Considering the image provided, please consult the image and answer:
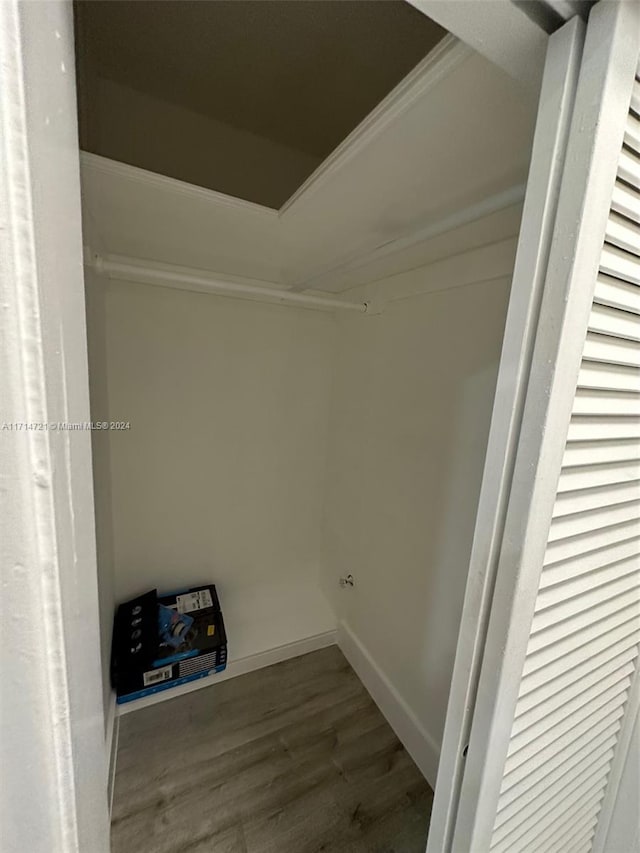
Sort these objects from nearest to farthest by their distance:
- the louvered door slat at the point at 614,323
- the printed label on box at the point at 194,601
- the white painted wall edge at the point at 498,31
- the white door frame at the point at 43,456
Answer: the white door frame at the point at 43,456 → the white painted wall edge at the point at 498,31 → the louvered door slat at the point at 614,323 → the printed label on box at the point at 194,601

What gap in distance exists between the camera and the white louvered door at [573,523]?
43cm

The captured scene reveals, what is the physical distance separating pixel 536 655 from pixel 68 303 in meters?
0.81

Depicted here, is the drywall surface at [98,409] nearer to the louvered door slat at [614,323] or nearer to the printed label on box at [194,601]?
the printed label on box at [194,601]

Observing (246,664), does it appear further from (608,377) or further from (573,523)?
(608,377)

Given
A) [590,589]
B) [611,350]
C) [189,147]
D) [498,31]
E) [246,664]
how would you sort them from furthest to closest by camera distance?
1. [246,664]
2. [189,147]
3. [590,589]
4. [611,350]
5. [498,31]

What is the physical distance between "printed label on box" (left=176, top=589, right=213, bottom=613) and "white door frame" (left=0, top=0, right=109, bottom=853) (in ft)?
5.28

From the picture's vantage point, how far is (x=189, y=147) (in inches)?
59.6

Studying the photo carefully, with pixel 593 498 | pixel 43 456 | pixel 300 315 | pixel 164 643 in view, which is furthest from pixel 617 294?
pixel 164 643

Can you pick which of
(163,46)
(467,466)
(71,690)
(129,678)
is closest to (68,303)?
(71,690)

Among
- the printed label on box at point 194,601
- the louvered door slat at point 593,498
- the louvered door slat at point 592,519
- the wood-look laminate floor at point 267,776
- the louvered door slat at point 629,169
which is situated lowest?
the wood-look laminate floor at point 267,776

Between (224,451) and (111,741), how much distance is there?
1.23m

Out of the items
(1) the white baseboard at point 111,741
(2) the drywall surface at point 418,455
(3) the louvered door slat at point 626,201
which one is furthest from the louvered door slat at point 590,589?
(1) the white baseboard at point 111,741

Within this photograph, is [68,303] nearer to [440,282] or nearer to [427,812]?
[440,282]

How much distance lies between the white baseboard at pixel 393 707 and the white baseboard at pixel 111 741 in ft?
3.52
